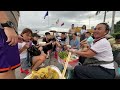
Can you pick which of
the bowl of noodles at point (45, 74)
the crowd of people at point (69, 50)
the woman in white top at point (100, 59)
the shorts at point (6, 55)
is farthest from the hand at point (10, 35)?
the woman in white top at point (100, 59)

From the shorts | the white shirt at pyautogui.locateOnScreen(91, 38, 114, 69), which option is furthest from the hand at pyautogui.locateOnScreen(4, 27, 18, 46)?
the white shirt at pyautogui.locateOnScreen(91, 38, 114, 69)

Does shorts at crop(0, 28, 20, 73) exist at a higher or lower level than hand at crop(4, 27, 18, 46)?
lower

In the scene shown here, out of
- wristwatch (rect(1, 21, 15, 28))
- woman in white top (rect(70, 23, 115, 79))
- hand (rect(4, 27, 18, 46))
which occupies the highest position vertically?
wristwatch (rect(1, 21, 15, 28))

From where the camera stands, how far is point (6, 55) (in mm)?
1645

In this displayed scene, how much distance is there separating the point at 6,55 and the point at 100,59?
1.68 meters

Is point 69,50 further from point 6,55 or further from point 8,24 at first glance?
point 8,24

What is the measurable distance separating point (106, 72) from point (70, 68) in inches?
24.4

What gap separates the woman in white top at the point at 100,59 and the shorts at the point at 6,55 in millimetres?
1358

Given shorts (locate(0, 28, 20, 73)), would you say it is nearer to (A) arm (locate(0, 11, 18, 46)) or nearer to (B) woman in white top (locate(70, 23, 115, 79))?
(A) arm (locate(0, 11, 18, 46))

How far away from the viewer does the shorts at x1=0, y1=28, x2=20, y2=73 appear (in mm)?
1592

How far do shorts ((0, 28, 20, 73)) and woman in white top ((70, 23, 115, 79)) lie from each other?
53.4 inches
